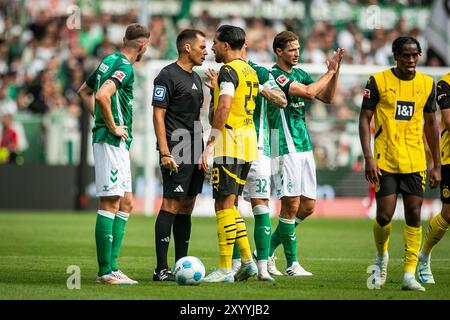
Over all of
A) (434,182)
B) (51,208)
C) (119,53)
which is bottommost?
(51,208)

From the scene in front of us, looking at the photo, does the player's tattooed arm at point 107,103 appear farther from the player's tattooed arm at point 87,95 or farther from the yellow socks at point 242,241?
the yellow socks at point 242,241

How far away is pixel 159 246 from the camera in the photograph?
403 inches

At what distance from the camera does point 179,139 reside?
1031 centimetres

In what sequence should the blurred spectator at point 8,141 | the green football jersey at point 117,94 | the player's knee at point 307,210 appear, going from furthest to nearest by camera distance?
the blurred spectator at point 8,141 → the player's knee at point 307,210 → the green football jersey at point 117,94

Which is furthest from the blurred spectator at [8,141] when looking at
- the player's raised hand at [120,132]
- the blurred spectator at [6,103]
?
the player's raised hand at [120,132]

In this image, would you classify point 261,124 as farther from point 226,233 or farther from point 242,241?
point 226,233

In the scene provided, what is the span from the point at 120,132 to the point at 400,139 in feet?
9.03

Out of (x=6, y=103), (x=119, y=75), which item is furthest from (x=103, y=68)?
(x=6, y=103)

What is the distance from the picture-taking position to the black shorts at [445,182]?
35.1ft

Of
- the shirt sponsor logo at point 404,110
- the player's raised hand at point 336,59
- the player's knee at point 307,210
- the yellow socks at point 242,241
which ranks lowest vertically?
the yellow socks at point 242,241

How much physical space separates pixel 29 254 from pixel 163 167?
12.9ft
